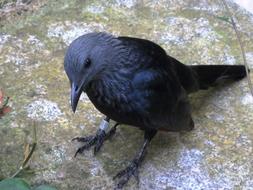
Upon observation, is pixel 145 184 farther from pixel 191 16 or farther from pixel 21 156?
pixel 191 16

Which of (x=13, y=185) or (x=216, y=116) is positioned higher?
(x=13, y=185)

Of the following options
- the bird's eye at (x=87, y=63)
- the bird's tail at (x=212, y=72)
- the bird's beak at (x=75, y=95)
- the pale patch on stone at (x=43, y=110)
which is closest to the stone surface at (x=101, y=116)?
the pale patch on stone at (x=43, y=110)

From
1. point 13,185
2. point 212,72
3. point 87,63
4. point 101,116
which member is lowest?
point 101,116

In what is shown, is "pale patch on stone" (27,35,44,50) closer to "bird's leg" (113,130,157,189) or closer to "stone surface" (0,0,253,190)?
"stone surface" (0,0,253,190)

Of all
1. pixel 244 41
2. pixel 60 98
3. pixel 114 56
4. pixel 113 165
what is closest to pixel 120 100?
pixel 114 56

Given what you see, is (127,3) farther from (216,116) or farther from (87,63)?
(87,63)

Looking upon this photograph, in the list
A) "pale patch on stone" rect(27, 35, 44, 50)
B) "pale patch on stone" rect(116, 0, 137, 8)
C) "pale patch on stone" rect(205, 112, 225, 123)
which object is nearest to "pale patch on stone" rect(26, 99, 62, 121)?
"pale patch on stone" rect(27, 35, 44, 50)

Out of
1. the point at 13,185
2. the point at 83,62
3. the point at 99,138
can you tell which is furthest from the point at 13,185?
the point at 99,138
